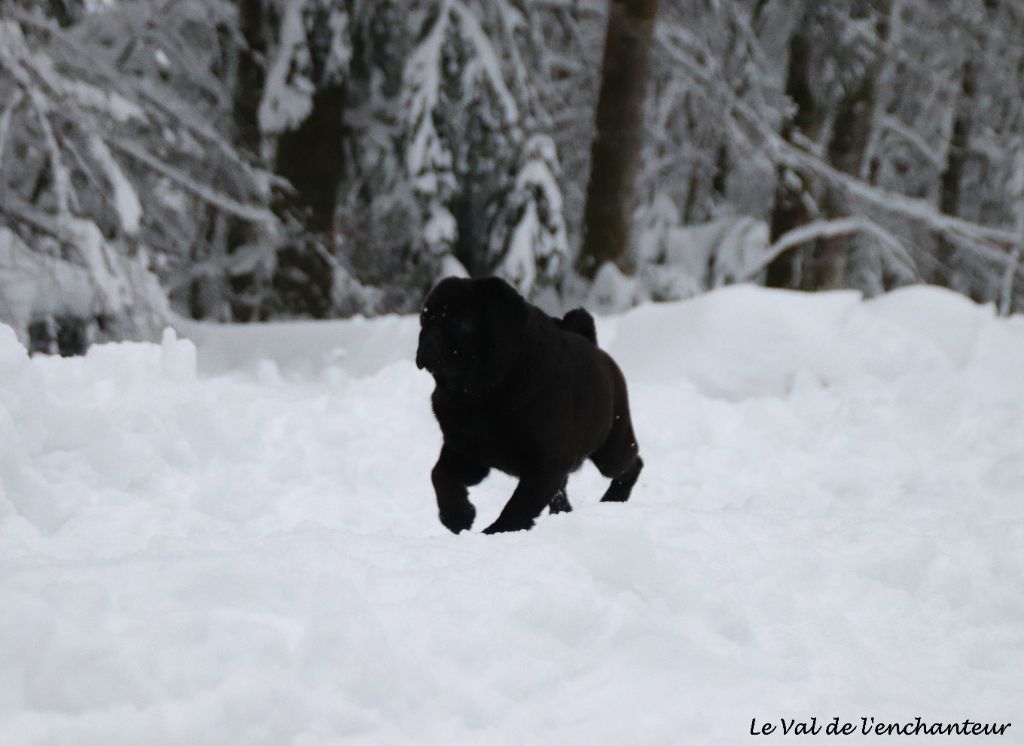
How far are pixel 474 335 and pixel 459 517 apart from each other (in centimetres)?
87

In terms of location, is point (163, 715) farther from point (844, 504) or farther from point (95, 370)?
point (844, 504)

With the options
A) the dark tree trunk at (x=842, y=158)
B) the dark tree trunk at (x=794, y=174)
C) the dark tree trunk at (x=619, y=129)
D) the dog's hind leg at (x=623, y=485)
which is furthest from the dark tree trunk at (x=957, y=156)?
the dog's hind leg at (x=623, y=485)

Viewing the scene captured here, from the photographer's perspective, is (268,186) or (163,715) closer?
(163,715)

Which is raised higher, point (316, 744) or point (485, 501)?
point (316, 744)

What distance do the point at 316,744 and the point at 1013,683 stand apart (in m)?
1.92

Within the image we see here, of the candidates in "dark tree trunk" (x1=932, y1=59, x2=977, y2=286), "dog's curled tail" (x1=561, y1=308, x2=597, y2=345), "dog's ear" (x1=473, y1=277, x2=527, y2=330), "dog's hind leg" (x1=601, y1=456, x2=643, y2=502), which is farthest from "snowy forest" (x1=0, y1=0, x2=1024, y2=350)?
"dog's ear" (x1=473, y1=277, x2=527, y2=330)

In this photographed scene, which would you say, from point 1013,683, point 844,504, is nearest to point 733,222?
point 844,504

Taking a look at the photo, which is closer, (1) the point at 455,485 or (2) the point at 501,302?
(2) the point at 501,302

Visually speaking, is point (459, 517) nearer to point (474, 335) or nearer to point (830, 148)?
point (474, 335)

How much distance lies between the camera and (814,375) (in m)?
7.78

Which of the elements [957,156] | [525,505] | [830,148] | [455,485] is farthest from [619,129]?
[957,156]

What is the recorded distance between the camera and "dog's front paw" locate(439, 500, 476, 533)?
4.02 m

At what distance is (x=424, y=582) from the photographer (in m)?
2.40

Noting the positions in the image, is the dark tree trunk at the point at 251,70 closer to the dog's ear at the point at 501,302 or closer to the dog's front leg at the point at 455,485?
the dog's front leg at the point at 455,485
